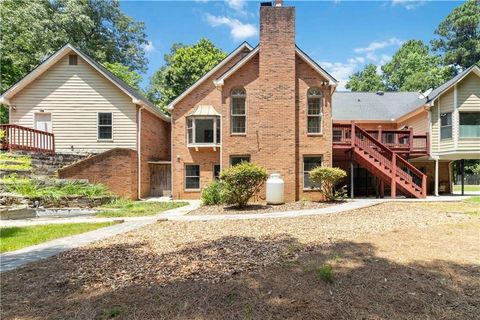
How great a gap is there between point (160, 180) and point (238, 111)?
7702 millimetres

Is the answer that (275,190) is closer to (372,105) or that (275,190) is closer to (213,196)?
(213,196)

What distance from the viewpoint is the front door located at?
757 inches

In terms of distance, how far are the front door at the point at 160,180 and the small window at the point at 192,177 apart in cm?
206

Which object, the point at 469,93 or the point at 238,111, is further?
the point at 469,93

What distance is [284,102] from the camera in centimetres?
1471

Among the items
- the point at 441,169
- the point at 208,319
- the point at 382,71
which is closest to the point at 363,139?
the point at 441,169

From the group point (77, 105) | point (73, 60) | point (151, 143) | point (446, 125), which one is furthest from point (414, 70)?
point (77, 105)

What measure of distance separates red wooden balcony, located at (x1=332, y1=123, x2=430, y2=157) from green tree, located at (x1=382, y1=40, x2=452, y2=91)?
88.4ft

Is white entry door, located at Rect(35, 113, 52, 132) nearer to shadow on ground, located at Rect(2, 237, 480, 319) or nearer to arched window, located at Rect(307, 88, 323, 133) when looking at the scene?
shadow on ground, located at Rect(2, 237, 480, 319)

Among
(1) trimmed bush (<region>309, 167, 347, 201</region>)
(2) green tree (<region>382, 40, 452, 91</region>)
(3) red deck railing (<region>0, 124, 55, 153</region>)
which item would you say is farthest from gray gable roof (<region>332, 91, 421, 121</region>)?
(2) green tree (<region>382, 40, 452, 91</region>)

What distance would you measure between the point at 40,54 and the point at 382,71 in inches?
2067

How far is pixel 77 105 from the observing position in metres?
17.8

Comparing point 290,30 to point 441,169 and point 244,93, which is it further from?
point 441,169

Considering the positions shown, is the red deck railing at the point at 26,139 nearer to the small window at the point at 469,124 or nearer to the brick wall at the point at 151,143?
the brick wall at the point at 151,143
